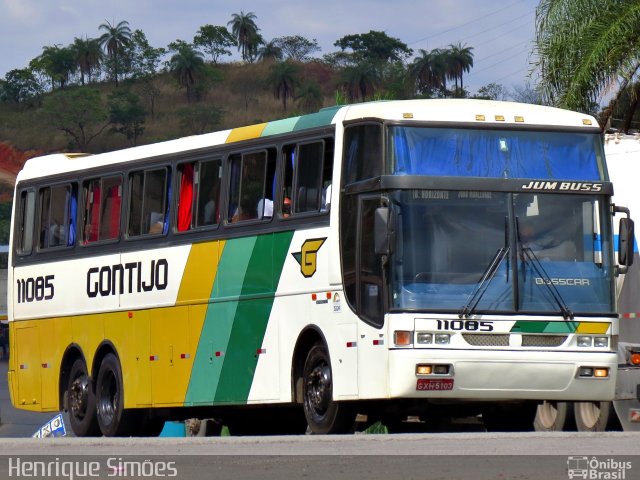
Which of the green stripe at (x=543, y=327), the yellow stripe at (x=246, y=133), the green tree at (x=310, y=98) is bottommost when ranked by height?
the green stripe at (x=543, y=327)

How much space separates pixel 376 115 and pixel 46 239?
7248 millimetres

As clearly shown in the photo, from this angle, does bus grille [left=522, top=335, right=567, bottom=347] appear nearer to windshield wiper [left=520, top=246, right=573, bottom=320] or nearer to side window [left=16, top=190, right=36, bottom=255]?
windshield wiper [left=520, top=246, right=573, bottom=320]

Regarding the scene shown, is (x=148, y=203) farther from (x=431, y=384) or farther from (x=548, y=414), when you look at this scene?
(x=548, y=414)

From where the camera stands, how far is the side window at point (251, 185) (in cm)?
1686

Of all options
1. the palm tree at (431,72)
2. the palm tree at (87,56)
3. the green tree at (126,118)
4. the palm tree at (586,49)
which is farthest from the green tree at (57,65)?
the palm tree at (586,49)

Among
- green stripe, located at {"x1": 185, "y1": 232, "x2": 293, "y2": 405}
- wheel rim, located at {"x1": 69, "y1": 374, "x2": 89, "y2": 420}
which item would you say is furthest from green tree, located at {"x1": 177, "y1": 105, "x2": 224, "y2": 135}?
green stripe, located at {"x1": 185, "y1": 232, "x2": 293, "y2": 405}

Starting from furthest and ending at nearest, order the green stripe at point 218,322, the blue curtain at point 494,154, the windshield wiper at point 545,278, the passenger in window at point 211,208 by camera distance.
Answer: the passenger in window at point 211,208, the green stripe at point 218,322, the blue curtain at point 494,154, the windshield wiper at point 545,278

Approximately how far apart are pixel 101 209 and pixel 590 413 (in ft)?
21.7

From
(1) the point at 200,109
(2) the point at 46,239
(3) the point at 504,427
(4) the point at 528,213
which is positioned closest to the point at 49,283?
(2) the point at 46,239

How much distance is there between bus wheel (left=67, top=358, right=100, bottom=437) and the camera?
20141 mm

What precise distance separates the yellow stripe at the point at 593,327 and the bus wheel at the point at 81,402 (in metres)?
7.33

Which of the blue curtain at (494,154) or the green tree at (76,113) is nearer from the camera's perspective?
the blue curtain at (494,154)

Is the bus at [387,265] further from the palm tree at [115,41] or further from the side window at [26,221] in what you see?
the palm tree at [115,41]

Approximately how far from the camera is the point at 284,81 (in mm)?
168875
